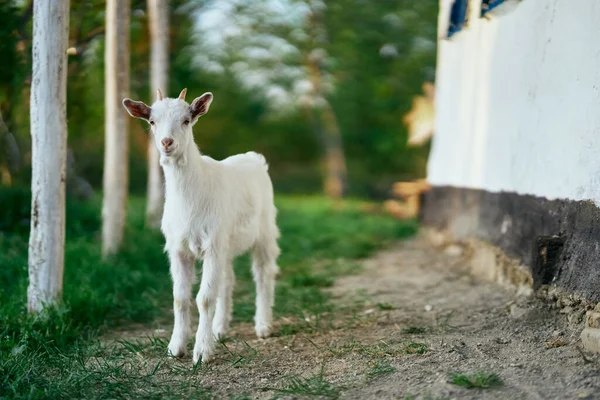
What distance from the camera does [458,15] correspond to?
880 centimetres

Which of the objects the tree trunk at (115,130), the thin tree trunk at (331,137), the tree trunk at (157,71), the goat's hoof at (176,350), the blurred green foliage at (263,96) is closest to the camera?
the goat's hoof at (176,350)

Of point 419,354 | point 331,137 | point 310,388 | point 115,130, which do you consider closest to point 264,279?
point 419,354

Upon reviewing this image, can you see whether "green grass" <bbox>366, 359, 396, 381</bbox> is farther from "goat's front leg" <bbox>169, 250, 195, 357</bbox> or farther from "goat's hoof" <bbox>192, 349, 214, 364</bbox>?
"goat's front leg" <bbox>169, 250, 195, 357</bbox>

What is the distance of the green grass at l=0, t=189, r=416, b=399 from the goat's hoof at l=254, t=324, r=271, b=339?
0.11m

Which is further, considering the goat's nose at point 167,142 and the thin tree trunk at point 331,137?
the thin tree trunk at point 331,137

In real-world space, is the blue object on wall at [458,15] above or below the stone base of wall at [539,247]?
above

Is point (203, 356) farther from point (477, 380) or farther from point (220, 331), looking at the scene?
point (477, 380)

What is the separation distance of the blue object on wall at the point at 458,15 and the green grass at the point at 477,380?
5.96 meters

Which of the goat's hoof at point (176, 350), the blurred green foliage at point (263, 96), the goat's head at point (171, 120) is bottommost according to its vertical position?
the goat's hoof at point (176, 350)

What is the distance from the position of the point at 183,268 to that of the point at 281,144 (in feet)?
69.1

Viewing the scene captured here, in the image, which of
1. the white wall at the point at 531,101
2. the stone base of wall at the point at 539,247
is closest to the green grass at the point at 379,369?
the stone base of wall at the point at 539,247

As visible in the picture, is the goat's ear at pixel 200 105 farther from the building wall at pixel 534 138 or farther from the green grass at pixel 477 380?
the building wall at pixel 534 138

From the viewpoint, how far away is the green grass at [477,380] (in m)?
3.66

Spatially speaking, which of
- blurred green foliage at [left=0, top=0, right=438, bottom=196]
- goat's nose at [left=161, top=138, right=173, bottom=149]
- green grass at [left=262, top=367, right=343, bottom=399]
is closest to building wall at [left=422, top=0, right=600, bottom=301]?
green grass at [left=262, top=367, right=343, bottom=399]
